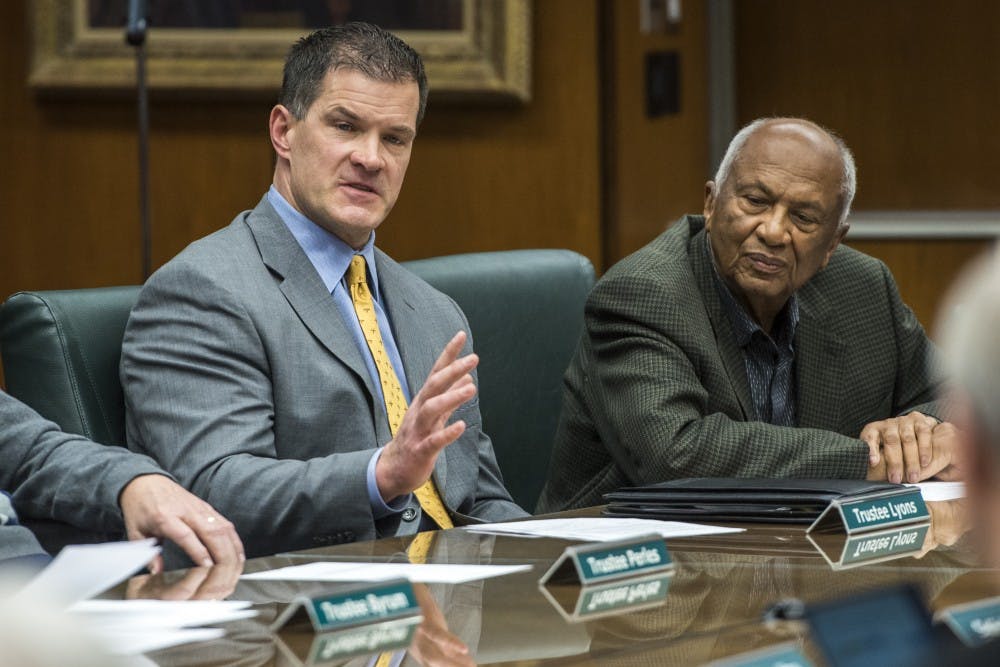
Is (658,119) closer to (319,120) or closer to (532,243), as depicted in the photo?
(532,243)

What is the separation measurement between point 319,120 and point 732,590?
4.77 feet

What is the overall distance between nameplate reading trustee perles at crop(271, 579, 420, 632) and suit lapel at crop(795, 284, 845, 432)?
1704 mm

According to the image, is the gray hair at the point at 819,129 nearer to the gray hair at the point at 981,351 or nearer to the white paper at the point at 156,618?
the white paper at the point at 156,618

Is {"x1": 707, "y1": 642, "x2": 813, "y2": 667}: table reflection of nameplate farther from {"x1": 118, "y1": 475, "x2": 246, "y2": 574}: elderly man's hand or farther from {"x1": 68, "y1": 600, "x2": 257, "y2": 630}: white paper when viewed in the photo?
{"x1": 118, "y1": 475, "x2": 246, "y2": 574}: elderly man's hand

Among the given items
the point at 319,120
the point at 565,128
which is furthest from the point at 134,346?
the point at 565,128

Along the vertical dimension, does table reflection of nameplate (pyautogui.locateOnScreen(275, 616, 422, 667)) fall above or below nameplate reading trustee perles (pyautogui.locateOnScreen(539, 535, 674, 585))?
above

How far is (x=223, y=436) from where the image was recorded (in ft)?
7.62

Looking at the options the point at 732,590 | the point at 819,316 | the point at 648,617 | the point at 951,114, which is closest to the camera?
the point at 648,617

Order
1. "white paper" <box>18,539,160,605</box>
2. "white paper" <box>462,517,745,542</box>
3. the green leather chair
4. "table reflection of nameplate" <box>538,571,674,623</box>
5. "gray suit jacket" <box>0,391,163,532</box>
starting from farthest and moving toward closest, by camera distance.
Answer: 1. the green leather chair
2. "gray suit jacket" <box>0,391,163,532</box>
3. "white paper" <box>462,517,745,542</box>
4. "table reflection of nameplate" <box>538,571,674,623</box>
5. "white paper" <box>18,539,160,605</box>

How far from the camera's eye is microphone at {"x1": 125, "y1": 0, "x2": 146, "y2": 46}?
360cm

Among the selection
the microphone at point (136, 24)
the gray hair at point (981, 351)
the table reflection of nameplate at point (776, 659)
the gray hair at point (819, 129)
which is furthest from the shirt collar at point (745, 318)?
the gray hair at point (981, 351)

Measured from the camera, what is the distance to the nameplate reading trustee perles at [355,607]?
133 cm

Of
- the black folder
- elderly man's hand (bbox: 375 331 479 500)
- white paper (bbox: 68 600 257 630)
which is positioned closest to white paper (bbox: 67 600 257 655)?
white paper (bbox: 68 600 257 630)

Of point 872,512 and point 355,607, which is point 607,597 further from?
point 872,512
